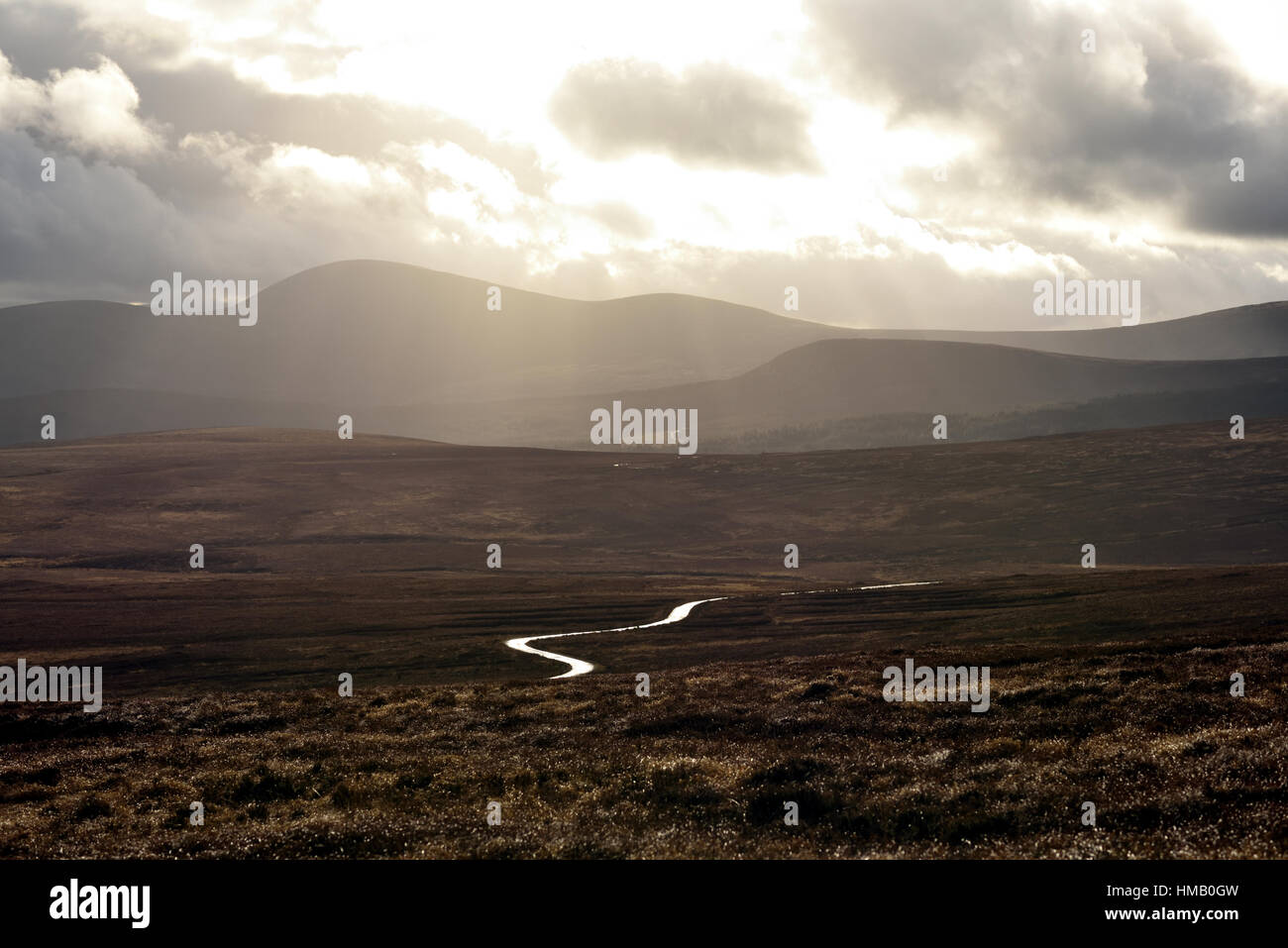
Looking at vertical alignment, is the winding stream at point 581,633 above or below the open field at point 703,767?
below

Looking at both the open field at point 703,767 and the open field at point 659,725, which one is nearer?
the open field at point 703,767

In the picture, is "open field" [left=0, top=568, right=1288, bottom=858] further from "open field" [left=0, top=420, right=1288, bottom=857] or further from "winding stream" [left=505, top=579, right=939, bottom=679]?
"winding stream" [left=505, top=579, right=939, bottom=679]

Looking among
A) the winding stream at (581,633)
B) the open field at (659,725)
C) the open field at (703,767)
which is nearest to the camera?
the open field at (703,767)

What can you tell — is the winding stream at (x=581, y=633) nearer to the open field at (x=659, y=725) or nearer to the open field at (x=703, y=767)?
the open field at (x=659, y=725)

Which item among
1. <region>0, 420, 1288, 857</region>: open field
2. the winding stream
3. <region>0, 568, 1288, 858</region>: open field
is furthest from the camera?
the winding stream

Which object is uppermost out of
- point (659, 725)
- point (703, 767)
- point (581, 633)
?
point (703, 767)

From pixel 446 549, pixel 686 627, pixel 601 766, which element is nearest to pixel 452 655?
pixel 686 627

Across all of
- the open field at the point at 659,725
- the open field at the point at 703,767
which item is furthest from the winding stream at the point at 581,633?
the open field at the point at 703,767

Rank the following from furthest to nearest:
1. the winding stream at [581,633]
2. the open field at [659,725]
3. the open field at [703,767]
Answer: the winding stream at [581,633] < the open field at [659,725] < the open field at [703,767]

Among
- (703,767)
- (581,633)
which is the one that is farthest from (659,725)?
(581,633)

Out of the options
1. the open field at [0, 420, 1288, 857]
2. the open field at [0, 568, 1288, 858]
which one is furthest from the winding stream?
the open field at [0, 568, 1288, 858]

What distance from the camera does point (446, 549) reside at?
174 meters

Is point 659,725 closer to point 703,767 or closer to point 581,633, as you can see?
point 703,767
